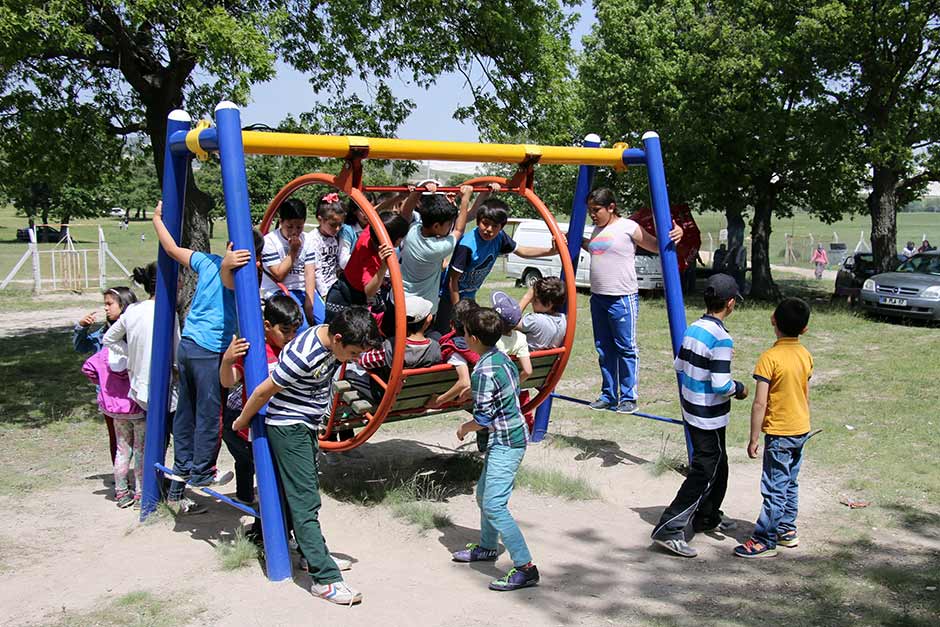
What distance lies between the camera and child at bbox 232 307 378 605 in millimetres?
4289

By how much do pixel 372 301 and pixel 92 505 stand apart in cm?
235

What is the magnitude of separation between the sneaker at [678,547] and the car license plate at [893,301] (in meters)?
13.4

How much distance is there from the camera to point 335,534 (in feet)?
17.7

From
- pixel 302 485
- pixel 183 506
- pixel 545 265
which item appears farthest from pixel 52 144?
pixel 545 265

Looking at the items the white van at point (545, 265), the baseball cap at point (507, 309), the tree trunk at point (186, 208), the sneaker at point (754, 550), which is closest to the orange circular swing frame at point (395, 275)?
the baseball cap at point (507, 309)

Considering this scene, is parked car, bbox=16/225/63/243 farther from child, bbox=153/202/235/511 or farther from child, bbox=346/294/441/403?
child, bbox=346/294/441/403

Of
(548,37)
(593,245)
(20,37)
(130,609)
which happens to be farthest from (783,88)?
(130,609)

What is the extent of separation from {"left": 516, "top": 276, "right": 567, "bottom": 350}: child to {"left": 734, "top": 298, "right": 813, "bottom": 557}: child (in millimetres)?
1529

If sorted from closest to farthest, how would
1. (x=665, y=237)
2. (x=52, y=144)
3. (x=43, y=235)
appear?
(x=665, y=237), (x=52, y=144), (x=43, y=235)

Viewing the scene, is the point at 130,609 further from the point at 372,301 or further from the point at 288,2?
the point at 288,2

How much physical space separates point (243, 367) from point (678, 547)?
2.62m

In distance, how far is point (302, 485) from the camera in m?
4.52


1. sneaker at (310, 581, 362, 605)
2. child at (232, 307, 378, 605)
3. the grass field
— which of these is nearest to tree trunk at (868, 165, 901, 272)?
the grass field

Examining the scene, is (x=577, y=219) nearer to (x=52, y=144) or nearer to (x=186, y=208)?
(x=186, y=208)
